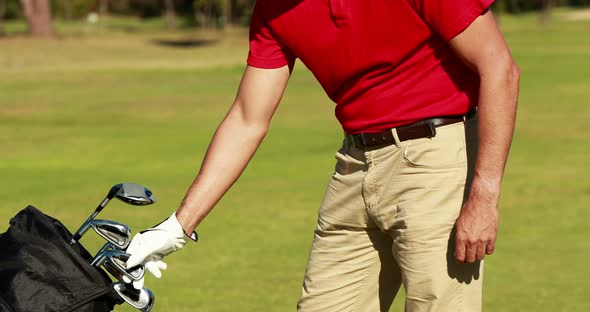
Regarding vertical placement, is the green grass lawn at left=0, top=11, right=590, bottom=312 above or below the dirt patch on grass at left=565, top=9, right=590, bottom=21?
above

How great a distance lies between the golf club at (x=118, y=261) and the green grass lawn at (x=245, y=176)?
12.3 feet

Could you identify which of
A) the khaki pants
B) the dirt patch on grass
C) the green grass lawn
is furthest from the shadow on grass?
the khaki pants

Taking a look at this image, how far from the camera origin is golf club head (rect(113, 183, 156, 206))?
3611mm

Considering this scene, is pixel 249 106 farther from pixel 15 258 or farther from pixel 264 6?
pixel 15 258

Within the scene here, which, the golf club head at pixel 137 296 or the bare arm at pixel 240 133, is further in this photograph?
the bare arm at pixel 240 133

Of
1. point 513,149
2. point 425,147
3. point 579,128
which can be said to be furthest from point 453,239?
point 579,128

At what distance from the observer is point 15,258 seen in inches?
135

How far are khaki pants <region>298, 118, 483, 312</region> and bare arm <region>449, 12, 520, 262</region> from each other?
12cm

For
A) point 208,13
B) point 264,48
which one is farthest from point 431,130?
point 208,13

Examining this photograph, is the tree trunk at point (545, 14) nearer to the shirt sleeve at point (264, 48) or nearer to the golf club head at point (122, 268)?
the shirt sleeve at point (264, 48)

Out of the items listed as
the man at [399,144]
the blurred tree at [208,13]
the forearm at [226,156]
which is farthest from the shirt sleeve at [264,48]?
the blurred tree at [208,13]

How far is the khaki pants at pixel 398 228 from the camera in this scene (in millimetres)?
4133

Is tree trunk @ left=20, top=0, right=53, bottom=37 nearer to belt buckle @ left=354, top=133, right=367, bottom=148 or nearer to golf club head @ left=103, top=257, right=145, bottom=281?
belt buckle @ left=354, top=133, right=367, bottom=148

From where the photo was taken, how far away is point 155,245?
388 centimetres
